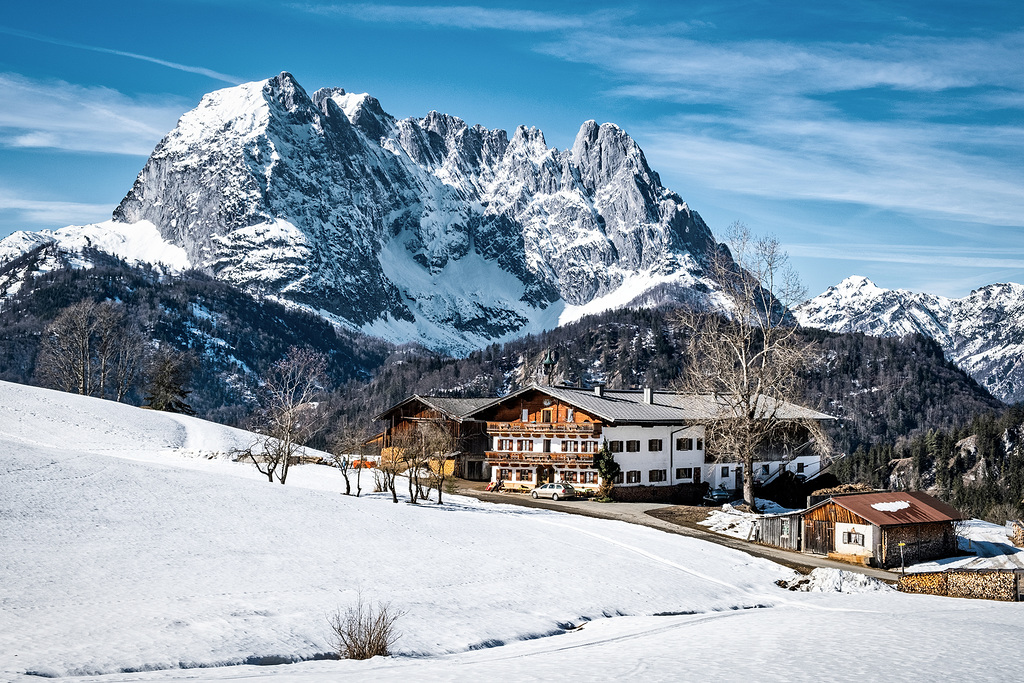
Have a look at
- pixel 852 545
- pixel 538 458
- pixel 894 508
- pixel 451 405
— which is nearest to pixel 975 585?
pixel 852 545

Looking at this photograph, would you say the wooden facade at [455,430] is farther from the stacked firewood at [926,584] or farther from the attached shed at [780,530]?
the stacked firewood at [926,584]

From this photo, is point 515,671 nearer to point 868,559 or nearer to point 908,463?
point 868,559

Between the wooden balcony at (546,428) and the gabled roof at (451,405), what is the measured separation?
421 cm

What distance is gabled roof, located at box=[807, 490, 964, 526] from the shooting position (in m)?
50.3

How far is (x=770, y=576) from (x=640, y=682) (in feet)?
86.0

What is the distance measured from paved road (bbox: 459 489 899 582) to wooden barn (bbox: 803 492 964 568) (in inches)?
51.3

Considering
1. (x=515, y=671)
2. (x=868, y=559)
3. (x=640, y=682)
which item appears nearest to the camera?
(x=640, y=682)

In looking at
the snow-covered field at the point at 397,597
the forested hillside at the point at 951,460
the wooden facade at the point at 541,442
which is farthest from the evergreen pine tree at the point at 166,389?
the forested hillside at the point at 951,460

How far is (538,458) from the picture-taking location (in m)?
70.4

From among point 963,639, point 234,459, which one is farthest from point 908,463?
point 963,639

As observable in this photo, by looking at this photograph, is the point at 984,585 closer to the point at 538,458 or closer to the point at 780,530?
the point at 780,530

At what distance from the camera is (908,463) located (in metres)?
186

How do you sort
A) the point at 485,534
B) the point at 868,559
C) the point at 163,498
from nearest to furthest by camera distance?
1. the point at 163,498
2. the point at 485,534
3. the point at 868,559

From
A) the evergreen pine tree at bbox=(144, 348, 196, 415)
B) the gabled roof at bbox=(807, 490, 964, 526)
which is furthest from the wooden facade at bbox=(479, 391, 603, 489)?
the evergreen pine tree at bbox=(144, 348, 196, 415)
